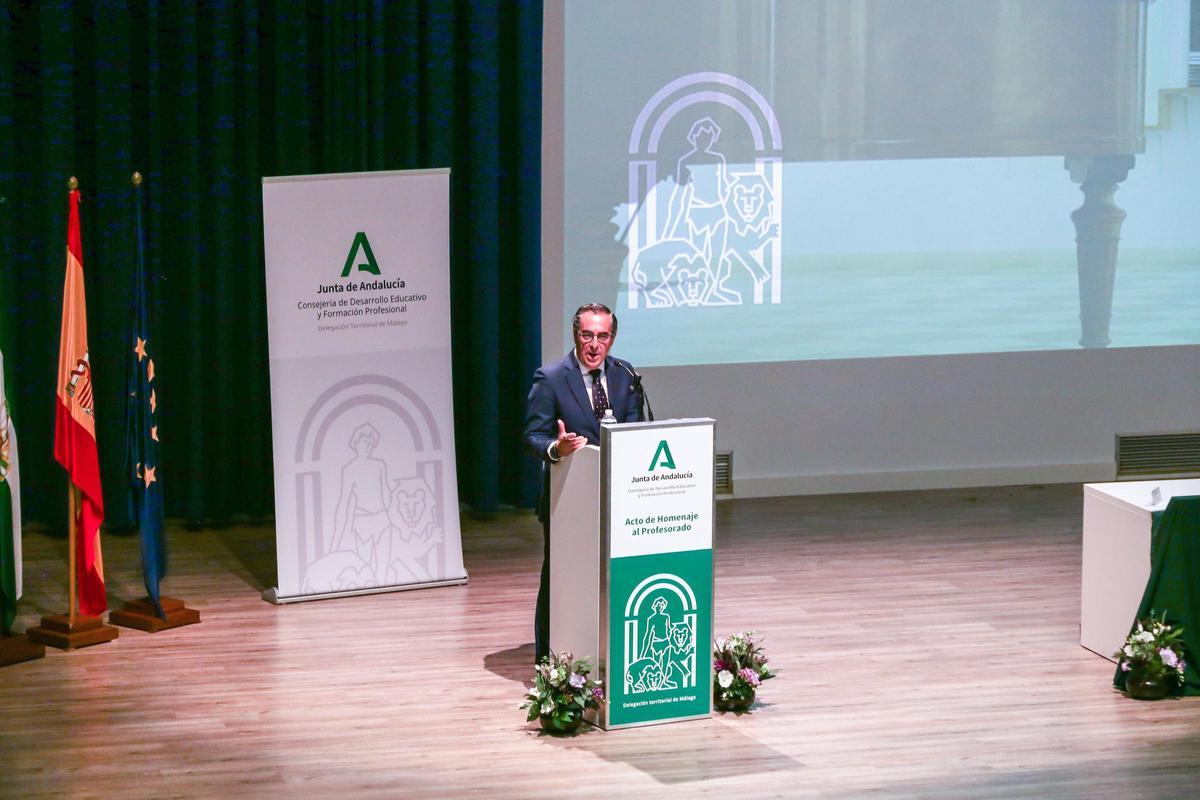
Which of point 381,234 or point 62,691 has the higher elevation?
point 381,234

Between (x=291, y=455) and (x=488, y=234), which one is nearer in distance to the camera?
(x=291, y=455)

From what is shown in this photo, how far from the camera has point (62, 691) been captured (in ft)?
20.4

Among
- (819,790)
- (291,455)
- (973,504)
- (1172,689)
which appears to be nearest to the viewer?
(819,790)

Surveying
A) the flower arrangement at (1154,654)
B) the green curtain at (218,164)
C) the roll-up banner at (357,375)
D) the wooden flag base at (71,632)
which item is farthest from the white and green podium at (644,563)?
the green curtain at (218,164)

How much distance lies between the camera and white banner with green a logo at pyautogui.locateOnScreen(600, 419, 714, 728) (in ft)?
18.3

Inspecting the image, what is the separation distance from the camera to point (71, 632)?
680cm

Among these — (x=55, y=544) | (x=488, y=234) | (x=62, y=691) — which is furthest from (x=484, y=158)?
(x=62, y=691)

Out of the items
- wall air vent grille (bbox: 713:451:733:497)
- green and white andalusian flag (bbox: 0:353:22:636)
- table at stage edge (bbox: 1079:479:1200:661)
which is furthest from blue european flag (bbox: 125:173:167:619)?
table at stage edge (bbox: 1079:479:1200:661)

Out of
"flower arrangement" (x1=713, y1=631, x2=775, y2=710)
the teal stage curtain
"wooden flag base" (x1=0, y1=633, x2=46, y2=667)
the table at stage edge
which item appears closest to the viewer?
"flower arrangement" (x1=713, y1=631, x2=775, y2=710)

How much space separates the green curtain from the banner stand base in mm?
1447

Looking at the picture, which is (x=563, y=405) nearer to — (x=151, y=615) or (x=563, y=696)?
(x=563, y=696)

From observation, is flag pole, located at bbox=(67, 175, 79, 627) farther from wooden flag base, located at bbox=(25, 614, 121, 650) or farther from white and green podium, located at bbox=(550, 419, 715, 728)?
white and green podium, located at bbox=(550, 419, 715, 728)

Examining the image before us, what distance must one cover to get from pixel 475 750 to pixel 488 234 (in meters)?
4.01

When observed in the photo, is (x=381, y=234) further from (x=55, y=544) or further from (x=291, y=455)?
(x=55, y=544)
